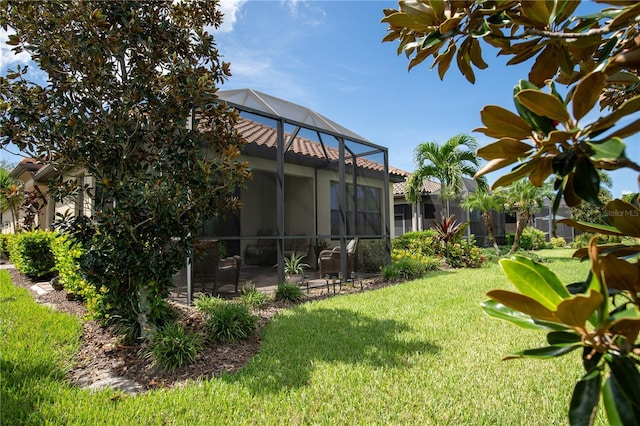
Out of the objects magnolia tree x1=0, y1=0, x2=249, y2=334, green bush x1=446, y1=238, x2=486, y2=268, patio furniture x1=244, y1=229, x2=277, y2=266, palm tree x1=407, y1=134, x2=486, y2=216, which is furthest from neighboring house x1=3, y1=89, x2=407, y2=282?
palm tree x1=407, y1=134, x2=486, y2=216

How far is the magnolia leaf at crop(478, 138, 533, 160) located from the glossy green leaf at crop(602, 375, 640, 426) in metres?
0.56

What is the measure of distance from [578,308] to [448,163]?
46.6 feet

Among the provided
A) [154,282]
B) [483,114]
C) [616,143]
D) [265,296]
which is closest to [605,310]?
[616,143]

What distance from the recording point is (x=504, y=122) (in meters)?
0.95

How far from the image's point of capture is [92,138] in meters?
4.12

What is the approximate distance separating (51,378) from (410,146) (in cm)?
1362

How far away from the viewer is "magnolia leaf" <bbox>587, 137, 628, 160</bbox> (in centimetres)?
72

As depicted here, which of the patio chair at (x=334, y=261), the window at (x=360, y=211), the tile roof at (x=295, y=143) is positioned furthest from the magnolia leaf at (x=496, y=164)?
the window at (x=360, y=211)

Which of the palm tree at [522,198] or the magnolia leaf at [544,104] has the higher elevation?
the palm tree at [522,198]

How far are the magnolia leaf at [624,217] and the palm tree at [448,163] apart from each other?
13282mm

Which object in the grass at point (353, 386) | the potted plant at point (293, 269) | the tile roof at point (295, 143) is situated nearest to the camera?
the grass at point (353, 386)

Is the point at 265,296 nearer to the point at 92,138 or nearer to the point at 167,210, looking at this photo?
the point at 167,210

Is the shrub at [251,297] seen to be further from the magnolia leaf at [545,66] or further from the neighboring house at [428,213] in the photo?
the neighboring house at [428,213]

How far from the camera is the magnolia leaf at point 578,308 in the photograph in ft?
2.22
